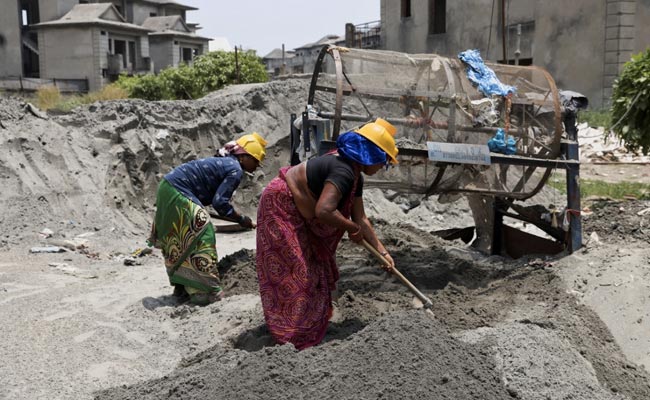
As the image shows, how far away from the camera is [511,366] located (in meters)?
3.77

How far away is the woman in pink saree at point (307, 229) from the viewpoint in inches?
165

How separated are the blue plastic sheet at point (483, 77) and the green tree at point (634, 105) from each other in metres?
3.05

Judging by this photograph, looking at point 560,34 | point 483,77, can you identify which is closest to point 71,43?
point 560,34

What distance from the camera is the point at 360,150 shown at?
416 cm

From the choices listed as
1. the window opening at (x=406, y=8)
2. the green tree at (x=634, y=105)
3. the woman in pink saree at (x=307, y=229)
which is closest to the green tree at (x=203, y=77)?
the window opening at (x=406, y=8)

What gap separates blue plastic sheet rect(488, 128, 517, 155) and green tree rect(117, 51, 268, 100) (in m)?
15.6

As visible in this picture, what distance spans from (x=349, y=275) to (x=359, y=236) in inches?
79.5

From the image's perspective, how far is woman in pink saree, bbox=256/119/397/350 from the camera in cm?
418

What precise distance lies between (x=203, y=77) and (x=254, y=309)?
16.7 m

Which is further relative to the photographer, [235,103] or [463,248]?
[235,103]

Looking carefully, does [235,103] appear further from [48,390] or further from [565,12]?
[565,12]

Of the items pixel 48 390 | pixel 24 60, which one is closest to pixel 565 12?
pixel 48 390

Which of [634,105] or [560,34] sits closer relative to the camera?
[634,105]

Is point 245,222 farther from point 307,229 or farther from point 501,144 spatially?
point 501,144
